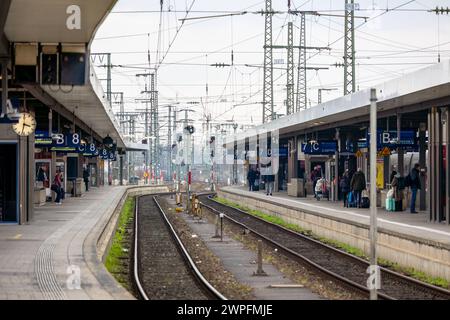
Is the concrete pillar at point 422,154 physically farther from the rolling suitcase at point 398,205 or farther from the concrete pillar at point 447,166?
the concrete pillar at point 447,166

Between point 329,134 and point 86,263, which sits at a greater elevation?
point 329,134

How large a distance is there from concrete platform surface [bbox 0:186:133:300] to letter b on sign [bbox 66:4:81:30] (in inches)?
169

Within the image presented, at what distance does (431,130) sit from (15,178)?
1211 cm

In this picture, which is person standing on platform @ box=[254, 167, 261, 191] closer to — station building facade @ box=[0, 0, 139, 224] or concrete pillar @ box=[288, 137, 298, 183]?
concrete pillar @ box=[288, 137, 298, 183]

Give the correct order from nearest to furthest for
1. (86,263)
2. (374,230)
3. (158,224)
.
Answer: (374,230) < (86,263) < (158,224)

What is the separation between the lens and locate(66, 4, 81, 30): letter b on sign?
564 inches

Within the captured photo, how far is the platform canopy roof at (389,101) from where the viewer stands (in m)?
21.1

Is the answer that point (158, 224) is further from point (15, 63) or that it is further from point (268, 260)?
point (15, 63)

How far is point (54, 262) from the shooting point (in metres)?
16.4

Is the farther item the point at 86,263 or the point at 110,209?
the point at 110,209

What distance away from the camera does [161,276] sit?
18.2m

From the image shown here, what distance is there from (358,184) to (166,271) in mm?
14582

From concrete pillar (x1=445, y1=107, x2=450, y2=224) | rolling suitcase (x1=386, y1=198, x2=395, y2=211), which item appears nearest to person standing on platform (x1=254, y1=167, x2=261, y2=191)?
rolling suitcase (x1=386, y1=198, x2=395, y2=211)

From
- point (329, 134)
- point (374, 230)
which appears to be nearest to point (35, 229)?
point (374, 230)
